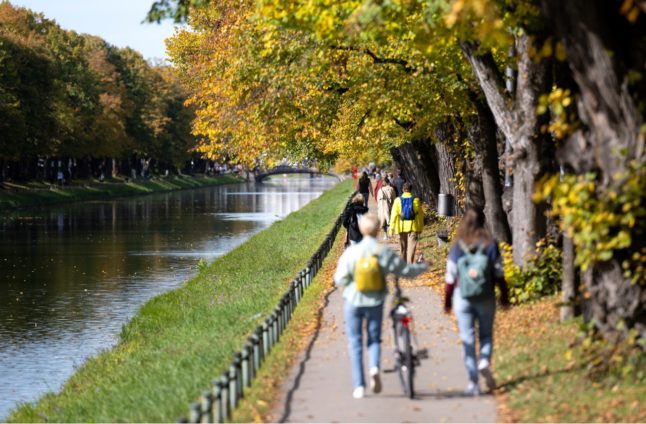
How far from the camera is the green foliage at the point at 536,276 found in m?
17.4

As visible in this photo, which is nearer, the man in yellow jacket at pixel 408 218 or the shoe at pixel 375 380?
the shoe at pixel 375 380

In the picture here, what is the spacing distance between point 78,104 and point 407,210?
67.3 m

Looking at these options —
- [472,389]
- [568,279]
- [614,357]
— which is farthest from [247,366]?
[568,279]

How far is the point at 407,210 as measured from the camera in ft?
80.9

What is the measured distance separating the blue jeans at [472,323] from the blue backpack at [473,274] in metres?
0.12

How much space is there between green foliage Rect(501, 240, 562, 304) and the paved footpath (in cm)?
146

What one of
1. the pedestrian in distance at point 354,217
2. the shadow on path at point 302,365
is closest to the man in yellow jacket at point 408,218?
the pedestrian in distance at point 354,217

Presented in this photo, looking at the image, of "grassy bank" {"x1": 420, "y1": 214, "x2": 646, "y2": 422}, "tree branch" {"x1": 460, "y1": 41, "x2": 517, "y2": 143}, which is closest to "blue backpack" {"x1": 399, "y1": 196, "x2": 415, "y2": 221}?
"tree branch" {"x1": 460, "y1": 41, "x2": 517, "y2": 143}

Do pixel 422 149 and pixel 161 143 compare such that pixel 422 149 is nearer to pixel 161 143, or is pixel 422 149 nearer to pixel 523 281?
pixel 523 281

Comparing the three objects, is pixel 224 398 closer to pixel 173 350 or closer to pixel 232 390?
pixel 232 390

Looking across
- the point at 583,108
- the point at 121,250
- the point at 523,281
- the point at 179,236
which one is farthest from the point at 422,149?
the point at 583,108

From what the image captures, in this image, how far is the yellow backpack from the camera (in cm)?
1171

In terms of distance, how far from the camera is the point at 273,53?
22125mm

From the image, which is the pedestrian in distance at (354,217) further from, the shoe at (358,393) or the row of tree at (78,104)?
the row of tree at (78,104)
